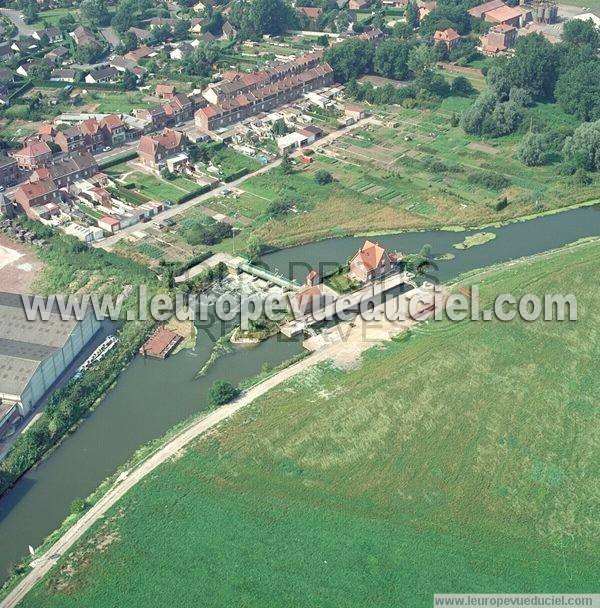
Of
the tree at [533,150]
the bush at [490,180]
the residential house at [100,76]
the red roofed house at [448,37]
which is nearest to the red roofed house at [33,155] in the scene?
the residential house at [100,76]

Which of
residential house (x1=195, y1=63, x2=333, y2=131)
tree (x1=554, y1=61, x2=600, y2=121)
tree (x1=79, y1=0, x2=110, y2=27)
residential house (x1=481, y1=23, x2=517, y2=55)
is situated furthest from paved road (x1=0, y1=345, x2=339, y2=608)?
tree (x1=79, y1=0, x2=110, y2=27)

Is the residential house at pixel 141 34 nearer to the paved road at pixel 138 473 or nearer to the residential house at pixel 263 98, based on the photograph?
the residential house at pixel 263 98

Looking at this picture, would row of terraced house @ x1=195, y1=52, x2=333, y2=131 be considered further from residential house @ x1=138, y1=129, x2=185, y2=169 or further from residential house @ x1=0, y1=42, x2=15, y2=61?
residential house @ x1=0, y1=42, x2=15, y2=61

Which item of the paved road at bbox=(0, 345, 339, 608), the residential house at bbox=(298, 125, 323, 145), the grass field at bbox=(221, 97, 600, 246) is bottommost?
the paved road at bbox=(0, 345, 339, 608)

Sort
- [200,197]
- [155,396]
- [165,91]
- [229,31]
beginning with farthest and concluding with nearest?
[229,31] < [165,91] < [200,197] < [155,396]

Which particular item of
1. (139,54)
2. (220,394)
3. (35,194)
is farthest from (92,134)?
(220,394)

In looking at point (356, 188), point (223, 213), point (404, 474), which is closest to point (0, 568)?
point (404, 474)

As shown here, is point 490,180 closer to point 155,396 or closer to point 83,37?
point 155,396
